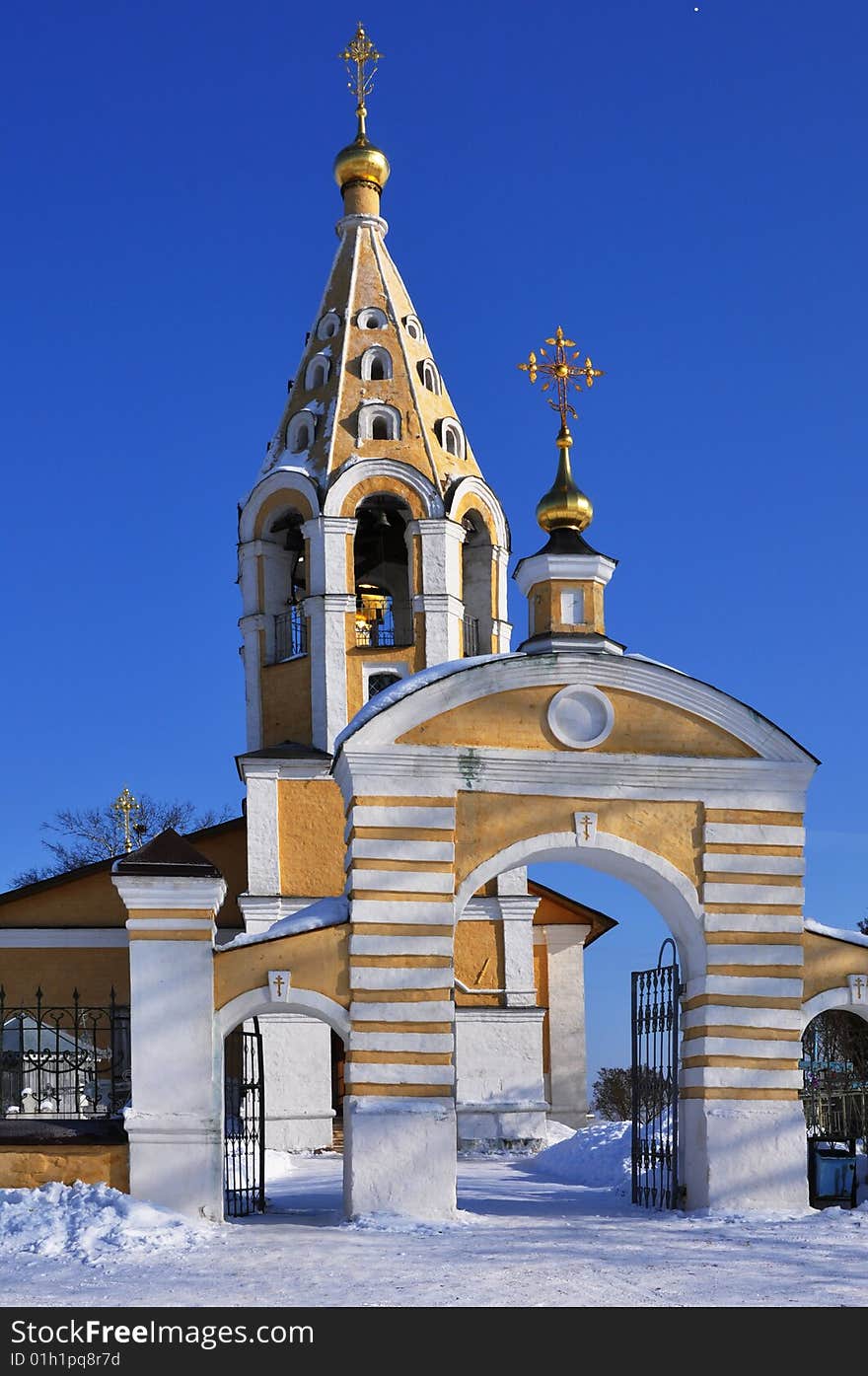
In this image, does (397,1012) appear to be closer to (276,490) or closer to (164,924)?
(164,924)

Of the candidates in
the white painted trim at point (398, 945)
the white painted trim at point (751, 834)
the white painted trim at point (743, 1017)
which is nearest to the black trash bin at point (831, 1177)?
the white painted trim at point (743, 1017)

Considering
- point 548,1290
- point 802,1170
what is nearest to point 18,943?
point 802,1170

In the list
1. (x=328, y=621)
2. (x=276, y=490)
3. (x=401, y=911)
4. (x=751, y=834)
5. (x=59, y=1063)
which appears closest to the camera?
(x=401, y=911)

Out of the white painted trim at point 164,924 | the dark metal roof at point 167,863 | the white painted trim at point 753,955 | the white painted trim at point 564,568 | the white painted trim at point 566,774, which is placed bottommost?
the white painted trim at point 753,955

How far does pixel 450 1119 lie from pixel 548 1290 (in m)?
4.07

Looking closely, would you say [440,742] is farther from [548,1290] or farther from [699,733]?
[548,1290]

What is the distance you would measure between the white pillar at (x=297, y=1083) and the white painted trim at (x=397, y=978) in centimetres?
915

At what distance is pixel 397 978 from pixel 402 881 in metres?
0.80

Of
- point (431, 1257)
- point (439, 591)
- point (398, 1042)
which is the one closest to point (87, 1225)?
point (431, 1257)

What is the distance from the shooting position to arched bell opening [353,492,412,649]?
86.5 ft

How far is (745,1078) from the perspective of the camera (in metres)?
15.3

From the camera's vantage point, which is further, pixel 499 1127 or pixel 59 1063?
pixel 499 1127

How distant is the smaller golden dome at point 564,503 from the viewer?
17.3 m

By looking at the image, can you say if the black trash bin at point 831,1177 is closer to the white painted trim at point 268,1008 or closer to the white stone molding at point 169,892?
the white painted trim at point 268,1008
